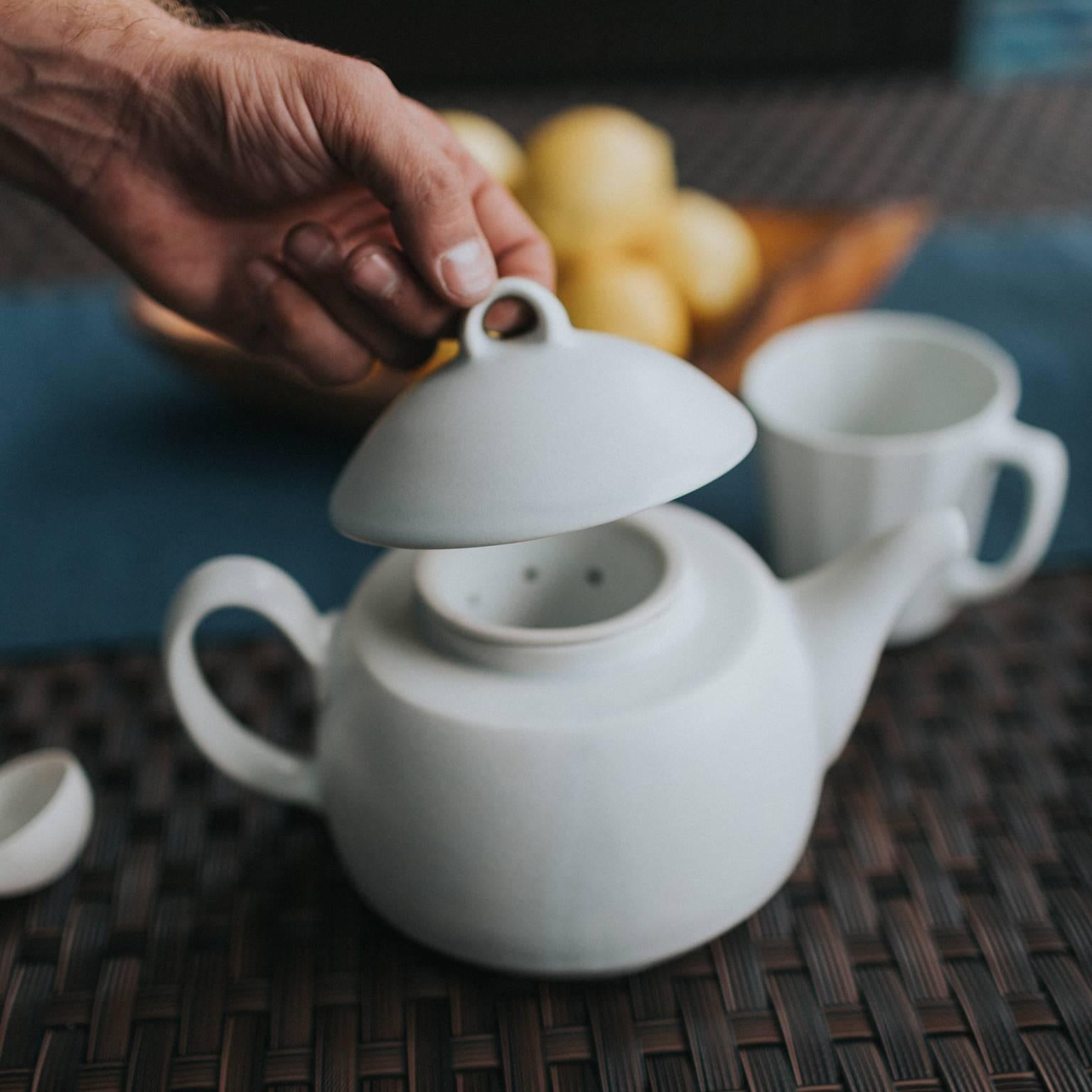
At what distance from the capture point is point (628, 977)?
1.52 feet

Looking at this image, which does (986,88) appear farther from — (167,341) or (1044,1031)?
(1044,1031)

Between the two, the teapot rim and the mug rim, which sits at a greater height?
the teapot rim

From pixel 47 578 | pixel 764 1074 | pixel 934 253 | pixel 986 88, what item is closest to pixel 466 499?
pixel 764 1074

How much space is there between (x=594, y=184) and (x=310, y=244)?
0.94 feet

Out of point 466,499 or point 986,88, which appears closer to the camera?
point 466,499

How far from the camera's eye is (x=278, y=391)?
30.4 inches

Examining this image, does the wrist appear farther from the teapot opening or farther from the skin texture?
the teapot opening

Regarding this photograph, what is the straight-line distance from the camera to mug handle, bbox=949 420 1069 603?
2.00 ft

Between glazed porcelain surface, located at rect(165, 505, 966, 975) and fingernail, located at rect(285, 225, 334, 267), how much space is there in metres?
0.15

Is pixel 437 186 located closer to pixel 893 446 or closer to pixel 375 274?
pixel 375 274

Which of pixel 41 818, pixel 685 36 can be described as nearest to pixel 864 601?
pixel 41 818

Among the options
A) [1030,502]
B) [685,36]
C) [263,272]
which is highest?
[263,272]

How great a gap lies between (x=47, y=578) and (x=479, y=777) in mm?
401

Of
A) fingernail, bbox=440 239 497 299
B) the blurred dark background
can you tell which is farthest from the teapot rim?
the blurred dark background
